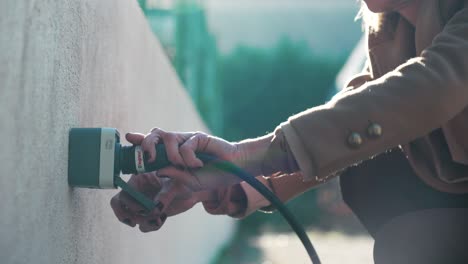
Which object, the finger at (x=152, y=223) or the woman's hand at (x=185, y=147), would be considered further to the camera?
the finger at (x=152, y=223)

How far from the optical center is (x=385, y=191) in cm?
152

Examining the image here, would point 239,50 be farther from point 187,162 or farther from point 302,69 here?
point 187,162

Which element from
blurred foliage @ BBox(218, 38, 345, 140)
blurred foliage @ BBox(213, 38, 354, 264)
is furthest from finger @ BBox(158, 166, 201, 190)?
blurred foliage @ BBox(218, 38, 345, 140)

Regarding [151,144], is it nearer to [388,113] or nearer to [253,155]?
[253,155]

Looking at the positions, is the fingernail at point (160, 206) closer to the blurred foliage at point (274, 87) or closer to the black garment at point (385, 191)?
the black garment at point (385, 191)

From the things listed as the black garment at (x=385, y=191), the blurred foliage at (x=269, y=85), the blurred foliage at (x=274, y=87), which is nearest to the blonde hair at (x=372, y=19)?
the black garment at (x=385, y=191)

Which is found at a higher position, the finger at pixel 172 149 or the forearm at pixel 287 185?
the finger at pixel 172 149

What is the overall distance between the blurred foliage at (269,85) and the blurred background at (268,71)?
24 mm

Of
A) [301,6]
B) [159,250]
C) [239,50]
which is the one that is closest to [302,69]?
[239,50]

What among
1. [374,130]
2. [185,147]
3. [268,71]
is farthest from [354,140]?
[268,71]

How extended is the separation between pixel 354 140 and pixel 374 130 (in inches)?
1.5

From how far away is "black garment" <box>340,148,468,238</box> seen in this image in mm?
1451

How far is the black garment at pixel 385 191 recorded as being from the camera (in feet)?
4.76

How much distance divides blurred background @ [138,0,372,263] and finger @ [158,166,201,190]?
2044mm
